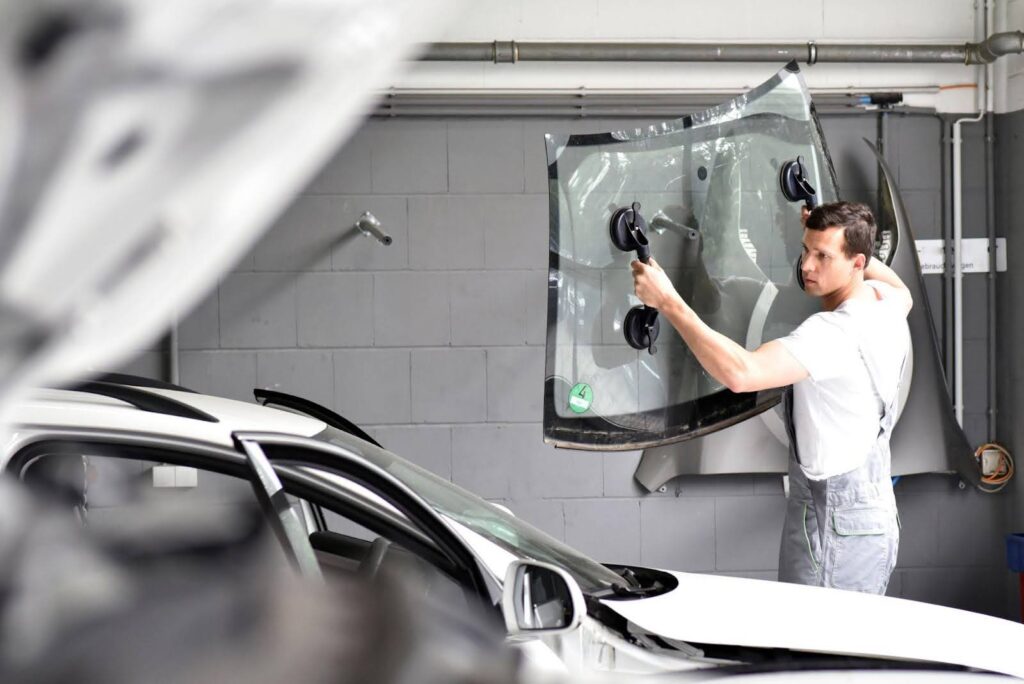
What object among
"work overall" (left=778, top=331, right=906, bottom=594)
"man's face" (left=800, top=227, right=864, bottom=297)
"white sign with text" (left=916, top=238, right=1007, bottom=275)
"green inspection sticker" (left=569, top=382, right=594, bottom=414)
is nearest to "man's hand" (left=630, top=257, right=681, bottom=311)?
"green inspection sticker" (left=569, top=382, right=594, bottom=414)

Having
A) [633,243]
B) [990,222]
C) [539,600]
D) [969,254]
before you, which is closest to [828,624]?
[539,600]

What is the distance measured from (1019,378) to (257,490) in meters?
4.52

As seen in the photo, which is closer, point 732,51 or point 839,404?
point 839,404

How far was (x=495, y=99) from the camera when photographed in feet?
15.9

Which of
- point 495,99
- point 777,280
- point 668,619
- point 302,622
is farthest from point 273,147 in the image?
point 495,99

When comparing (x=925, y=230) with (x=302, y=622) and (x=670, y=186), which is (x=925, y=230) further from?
(x=302, y=622)

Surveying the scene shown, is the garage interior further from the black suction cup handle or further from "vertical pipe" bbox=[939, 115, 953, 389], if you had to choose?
the black suction cup handle

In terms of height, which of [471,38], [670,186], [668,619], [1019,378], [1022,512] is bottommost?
[1022,512]

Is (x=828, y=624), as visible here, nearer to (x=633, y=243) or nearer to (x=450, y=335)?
(x=633, y=243)

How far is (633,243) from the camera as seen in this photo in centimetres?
282

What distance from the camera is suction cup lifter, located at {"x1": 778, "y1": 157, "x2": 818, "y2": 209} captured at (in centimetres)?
304

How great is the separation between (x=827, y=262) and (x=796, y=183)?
279 mm

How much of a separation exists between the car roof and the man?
1304mm

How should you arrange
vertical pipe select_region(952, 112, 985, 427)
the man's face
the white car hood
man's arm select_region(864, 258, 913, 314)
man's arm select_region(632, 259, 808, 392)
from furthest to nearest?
vertical pipe select_region(952, 112, 985, 427), man's arm select_region(864, 258, 913, 314), the man's face, man's arm select_region(632, 259, 808, 392), the white car hood
